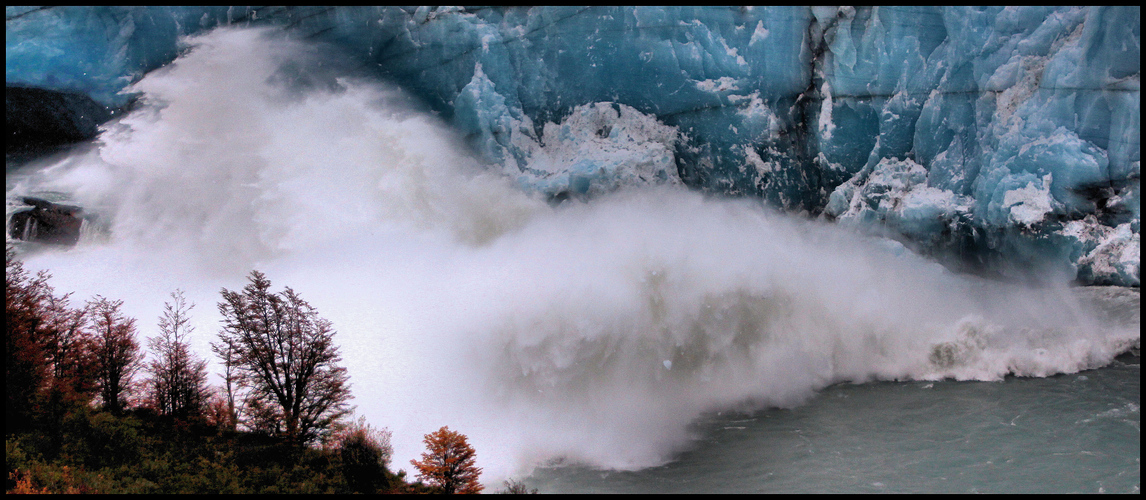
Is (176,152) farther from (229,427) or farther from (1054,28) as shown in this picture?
(1054,28)

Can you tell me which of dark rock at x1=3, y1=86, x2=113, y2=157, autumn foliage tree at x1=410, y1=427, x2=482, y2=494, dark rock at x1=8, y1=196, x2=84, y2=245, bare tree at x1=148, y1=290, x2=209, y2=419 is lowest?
autumn foliage tree at x1=410, y1=427, x2=482, y2=494

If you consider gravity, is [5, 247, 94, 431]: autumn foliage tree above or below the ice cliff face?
below

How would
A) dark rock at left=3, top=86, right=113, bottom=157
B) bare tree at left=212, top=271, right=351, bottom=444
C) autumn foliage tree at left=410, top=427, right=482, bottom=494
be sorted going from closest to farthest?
autumn foliage tree at left=410, top=427, right=482, bottom=494 < bare tree at left=212, top=271, right=351, bottom=444 < dark rock at left=3, top=86, right=113, bottom=157

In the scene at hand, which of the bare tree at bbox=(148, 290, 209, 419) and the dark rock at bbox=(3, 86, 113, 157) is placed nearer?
the bare tree at bbox=(148, 290, 209, 419)

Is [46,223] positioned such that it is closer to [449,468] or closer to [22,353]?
[22,353]

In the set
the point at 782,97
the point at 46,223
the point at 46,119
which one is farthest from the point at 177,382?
the point at 782,97

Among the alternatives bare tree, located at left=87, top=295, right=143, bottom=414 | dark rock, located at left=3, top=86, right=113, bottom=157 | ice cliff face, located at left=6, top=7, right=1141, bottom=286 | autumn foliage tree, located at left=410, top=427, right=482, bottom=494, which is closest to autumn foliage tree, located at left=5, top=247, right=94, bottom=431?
bare tree, located at left=87, top=295, right=143, bottom=414

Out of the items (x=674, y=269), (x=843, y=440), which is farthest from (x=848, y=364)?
(x=674, y=269)

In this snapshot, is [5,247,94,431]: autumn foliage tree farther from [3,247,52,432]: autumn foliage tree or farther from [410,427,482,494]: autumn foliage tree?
[410,427,482,494]: autumn foliage tree
